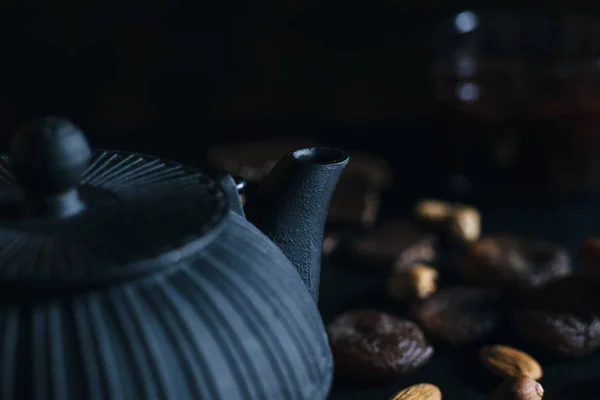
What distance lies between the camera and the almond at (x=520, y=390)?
2.66 ft

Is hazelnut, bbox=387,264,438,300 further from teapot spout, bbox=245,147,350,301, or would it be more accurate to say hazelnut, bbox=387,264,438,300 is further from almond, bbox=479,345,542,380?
teapot spout, bbox=245,147,350,301

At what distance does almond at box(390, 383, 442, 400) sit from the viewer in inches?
32.5

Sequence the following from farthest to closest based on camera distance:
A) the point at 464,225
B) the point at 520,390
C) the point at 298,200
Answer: the point at 464,225 → the point at 520,390 → the point at 298,200

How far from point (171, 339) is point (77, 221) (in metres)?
0.11

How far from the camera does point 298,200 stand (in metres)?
0.69

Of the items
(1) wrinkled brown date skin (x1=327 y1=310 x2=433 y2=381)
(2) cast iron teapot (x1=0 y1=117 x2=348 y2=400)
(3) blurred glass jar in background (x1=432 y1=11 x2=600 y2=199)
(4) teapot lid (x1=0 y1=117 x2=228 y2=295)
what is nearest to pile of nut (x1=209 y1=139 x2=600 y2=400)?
(1) wrinkled brown date skin (x1=327 y1=310 x2=433 y2=381)

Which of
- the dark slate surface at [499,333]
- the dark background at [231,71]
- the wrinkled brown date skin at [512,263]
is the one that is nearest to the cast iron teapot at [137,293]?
the dark slate surface at [499,333]

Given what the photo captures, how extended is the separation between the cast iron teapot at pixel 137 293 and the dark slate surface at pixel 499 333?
13.6 inches

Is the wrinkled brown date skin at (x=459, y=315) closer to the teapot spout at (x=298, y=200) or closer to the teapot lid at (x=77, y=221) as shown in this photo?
the teapot spout at (x=298, y=200)

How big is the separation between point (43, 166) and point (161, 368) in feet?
0.53

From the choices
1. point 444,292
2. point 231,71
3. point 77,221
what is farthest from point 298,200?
point 231,71

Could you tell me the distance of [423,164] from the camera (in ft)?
5.43

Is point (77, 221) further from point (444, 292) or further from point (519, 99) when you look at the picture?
point (519, 99)

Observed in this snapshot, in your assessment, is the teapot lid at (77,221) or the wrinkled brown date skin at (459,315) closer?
the teapot lid at (77,221)
